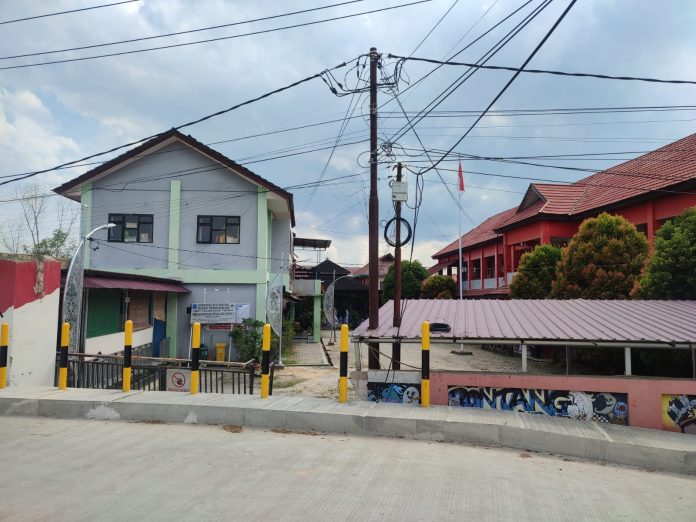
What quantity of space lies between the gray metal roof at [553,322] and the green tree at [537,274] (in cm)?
1243

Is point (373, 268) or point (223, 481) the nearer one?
point (223, 481)

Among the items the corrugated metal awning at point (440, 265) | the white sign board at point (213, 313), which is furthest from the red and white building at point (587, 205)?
the white sign board at point (213, 313)

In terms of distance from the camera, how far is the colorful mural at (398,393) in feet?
26.4

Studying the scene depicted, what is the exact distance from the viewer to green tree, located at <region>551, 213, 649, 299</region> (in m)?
16.2

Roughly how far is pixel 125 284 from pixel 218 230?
8.25 meters

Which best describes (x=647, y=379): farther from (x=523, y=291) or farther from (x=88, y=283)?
(x=523, y=291)

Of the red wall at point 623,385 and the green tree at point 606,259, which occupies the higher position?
the green tree at point 606,259

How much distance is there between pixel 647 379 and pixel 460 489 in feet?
14.2

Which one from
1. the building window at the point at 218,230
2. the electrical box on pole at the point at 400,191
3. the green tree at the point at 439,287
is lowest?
the green tree at the point at 439,287

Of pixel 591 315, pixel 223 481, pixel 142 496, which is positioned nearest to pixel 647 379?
pixel 591 315

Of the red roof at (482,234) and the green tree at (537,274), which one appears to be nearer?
the green tree at (537,274)

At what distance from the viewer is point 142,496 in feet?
14.8

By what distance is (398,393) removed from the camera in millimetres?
8078

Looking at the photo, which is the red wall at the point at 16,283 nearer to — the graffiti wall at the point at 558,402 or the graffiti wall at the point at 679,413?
the graffiti wall at the point at 558,402
